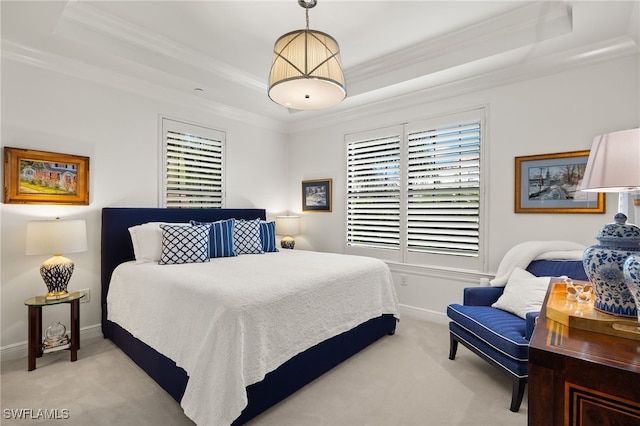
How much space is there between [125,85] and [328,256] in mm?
2828

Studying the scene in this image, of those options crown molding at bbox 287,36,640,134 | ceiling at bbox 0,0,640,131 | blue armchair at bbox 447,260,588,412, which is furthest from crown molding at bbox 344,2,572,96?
blue armchair at bbox 447,260,588,412

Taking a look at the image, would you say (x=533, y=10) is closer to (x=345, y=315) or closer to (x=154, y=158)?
(x=345, y=315)

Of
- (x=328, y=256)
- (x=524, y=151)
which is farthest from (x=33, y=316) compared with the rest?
(x=524, y=151)

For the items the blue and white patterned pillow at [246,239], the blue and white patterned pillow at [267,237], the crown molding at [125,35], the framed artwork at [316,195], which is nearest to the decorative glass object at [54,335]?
the blue and white patterned pillow at [246,239]

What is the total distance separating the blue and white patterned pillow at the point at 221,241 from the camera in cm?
329

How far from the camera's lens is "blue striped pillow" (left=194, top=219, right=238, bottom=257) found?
329 cm

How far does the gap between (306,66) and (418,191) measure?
2269 mm

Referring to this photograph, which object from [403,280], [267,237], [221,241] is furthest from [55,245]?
[403,280]

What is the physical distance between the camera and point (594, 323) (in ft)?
3.33

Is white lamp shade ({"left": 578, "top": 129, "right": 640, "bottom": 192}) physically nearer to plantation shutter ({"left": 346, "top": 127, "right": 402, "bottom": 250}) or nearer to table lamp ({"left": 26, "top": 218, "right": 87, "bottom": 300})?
plantation shutter ({"left": 346, "top": 127, "right": 402, "bottom": 250})

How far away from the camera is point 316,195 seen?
4.78m

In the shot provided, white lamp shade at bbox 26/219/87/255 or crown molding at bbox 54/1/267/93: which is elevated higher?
crown molding at bbox 54/1/267/93

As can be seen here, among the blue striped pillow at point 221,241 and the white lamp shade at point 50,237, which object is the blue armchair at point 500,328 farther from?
the white lamp shade at point 50,237

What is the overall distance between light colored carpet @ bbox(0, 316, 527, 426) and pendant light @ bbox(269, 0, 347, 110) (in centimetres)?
217
